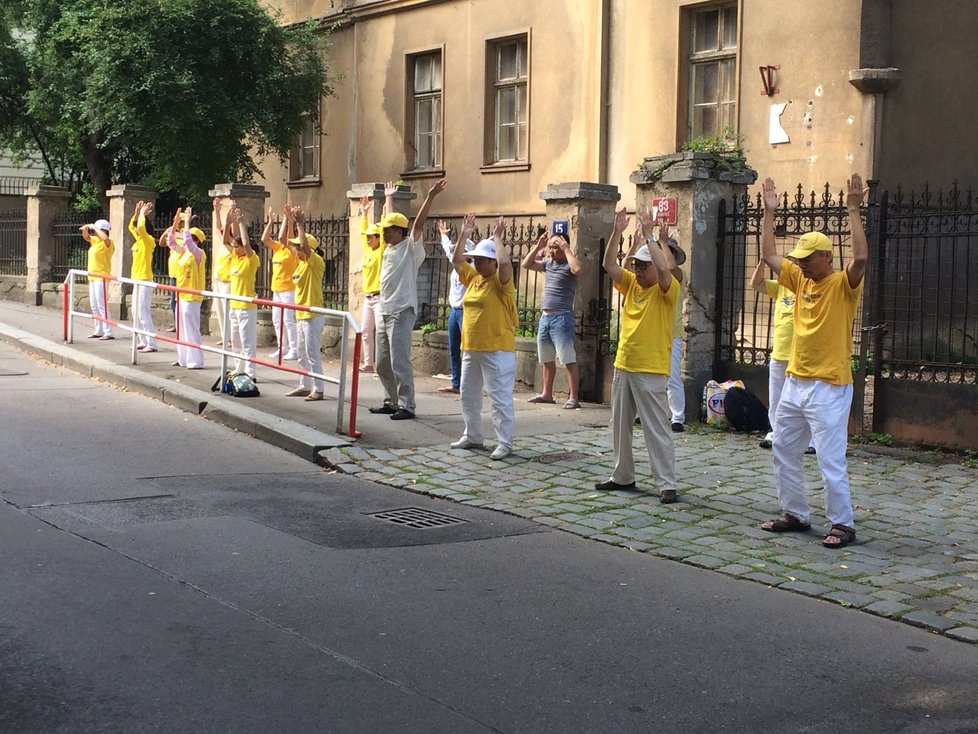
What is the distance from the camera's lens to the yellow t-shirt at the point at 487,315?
1034 cm

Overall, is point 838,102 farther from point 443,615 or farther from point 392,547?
point 443,615

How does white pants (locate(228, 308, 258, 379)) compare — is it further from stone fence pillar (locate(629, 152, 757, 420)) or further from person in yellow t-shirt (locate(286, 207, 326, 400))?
stone fence pillar (locate(629, 152, 757, 420))

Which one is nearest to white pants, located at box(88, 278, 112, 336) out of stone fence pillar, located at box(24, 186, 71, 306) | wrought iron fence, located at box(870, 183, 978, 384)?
stone fence pillar, located at box(24, 186, 71, 306)

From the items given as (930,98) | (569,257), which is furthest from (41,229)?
(930,98)

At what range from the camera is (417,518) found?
8109mm

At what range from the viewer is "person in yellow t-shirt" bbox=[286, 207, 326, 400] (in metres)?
12.8

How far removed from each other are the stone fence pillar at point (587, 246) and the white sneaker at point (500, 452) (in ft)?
11.3

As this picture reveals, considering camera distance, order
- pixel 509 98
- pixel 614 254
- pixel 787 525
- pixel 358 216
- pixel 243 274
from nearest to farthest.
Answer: pixel 787 525 < pixel 614 254 < pixel 243 274 < pixel 358 216 < pixel 509 98

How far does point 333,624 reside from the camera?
5.60m

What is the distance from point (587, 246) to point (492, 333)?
3.75 m

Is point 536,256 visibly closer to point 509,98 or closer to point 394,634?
point 394,634

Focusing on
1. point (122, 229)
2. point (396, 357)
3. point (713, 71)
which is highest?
point (713, 71)

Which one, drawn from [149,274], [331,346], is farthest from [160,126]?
[331,346]

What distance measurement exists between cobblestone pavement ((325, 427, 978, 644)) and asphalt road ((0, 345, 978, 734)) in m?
0.32
